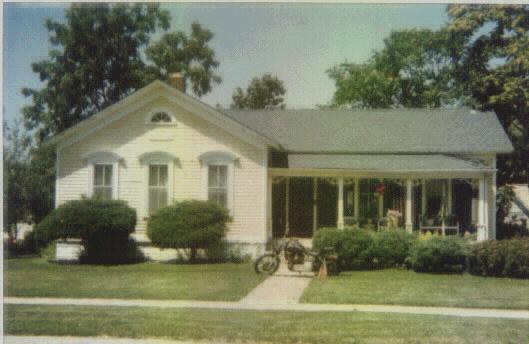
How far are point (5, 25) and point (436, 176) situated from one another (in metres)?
13.5

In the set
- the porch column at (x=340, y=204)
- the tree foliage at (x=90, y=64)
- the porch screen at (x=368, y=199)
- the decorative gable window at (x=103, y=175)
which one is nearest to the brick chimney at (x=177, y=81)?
the tree foliage at (x=90, y=64)

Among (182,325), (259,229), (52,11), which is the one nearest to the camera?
(182,325)

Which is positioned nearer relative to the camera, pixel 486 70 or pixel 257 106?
pixel 486 70

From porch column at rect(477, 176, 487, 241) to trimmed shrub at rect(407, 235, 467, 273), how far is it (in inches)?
126

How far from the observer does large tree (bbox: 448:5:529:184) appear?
2116cm

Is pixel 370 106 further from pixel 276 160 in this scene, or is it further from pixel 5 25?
pixel 5 25

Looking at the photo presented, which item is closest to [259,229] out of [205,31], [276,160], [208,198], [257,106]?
[208,198]

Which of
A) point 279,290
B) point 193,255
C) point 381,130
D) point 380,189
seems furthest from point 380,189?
point 279,290

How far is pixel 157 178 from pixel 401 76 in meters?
17.7

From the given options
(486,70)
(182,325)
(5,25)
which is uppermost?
(486,70)

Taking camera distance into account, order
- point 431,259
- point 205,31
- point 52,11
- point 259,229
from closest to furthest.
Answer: point 52,11 < point 205,31 < point 431,259 < point 259,229

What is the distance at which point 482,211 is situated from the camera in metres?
19.0

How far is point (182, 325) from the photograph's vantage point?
10.0 m

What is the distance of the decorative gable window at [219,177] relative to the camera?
18.1m
